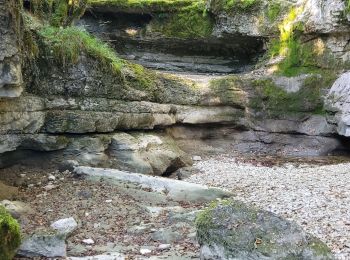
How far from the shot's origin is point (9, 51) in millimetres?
9125

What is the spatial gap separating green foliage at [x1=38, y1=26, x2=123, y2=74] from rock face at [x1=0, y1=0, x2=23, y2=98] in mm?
1619

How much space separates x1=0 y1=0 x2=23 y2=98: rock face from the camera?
354 inches

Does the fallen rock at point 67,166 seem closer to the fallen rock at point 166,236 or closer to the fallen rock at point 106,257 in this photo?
the fallen rock at point 166,236

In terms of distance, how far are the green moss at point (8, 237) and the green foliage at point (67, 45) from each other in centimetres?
549

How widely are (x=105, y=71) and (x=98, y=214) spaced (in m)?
4.68

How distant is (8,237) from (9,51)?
4.26 meters

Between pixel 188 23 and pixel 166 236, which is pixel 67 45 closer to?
pixel 166 236

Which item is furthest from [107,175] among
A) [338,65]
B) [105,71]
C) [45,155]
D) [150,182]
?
[338,65]

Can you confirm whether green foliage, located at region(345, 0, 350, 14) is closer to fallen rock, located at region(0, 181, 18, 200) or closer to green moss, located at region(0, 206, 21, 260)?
fallen rock, located at region(0, 181, 18, 200)

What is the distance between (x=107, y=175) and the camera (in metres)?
10.6

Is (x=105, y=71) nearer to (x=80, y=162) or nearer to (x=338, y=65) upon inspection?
(x=80, y=162)

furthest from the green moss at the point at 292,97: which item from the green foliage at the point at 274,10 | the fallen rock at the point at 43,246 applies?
the fallen rock at the point at 43,246

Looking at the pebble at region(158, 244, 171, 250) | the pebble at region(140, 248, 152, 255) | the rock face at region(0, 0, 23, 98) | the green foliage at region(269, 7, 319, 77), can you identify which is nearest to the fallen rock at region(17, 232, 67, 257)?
the pebble at region(140, 248, 152, 255)

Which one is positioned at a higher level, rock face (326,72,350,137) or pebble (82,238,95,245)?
rock face (326,72,350,137)
